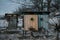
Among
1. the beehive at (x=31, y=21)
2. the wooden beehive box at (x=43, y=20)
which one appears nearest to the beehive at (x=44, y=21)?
the wooden beehive box at (x=43, y=20)

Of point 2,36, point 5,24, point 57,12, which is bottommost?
point 2,36

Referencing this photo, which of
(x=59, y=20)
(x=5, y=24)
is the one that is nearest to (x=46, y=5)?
(x=59, y=20)

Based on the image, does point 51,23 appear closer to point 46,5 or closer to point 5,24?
point 46,5

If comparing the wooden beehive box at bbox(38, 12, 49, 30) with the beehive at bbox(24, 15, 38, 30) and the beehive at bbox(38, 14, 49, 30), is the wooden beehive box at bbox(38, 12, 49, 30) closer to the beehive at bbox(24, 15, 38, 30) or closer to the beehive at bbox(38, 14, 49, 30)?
the beehive at bbox(38, 14, 49, 30)

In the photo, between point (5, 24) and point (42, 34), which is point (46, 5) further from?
point (5, 24)

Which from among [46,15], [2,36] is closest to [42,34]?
[46,15]

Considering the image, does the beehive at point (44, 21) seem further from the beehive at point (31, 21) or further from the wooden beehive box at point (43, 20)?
the beehive at point (31, 21)

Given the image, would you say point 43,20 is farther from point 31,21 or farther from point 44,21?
point 31,21

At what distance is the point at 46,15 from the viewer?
4.32 metres

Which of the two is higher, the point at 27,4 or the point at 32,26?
the point at 27,4

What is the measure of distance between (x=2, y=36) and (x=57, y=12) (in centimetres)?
166

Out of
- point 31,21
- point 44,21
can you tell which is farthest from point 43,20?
point 31,21

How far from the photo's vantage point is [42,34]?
14.2 feet

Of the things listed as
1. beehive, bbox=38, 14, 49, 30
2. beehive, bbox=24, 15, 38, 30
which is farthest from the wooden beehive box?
beehive, bbox=24, 15, 38, 30
